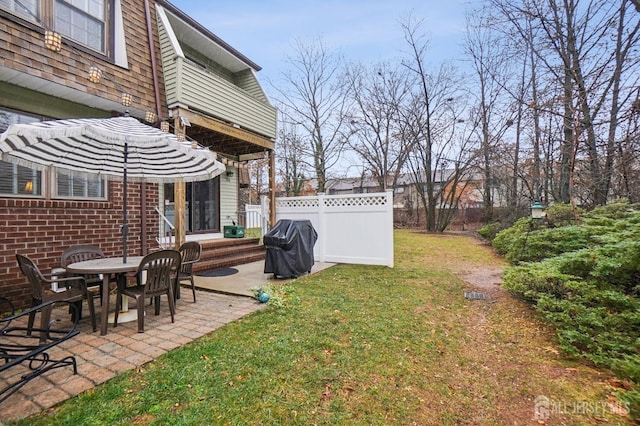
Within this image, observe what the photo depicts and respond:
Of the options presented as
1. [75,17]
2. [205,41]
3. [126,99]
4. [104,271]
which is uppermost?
[205,41]

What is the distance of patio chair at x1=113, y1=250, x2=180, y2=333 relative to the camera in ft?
11.0

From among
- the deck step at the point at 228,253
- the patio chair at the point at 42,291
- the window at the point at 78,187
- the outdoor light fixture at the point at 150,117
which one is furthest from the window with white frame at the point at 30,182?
the deck step at the point at 228,253

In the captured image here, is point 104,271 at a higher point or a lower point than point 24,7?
lower

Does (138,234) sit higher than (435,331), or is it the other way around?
(138,234)

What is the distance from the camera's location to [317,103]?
67.4 ft

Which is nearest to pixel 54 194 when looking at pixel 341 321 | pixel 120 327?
pixel 120 327

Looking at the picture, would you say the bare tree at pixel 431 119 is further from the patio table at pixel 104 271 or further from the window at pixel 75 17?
the patio table at pixel 104 271

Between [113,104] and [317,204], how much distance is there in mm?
4983

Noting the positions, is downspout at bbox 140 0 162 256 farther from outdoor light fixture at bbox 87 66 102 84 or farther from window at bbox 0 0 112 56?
outdoor light fixture at bbox 87 66 102 84

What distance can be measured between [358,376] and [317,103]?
66.0 feet

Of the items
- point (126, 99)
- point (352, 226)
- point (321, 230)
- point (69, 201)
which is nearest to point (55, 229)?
point (69, 201)

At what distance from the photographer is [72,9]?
5.05m

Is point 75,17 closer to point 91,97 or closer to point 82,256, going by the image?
point 91,97

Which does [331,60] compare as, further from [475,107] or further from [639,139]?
[639,139]
